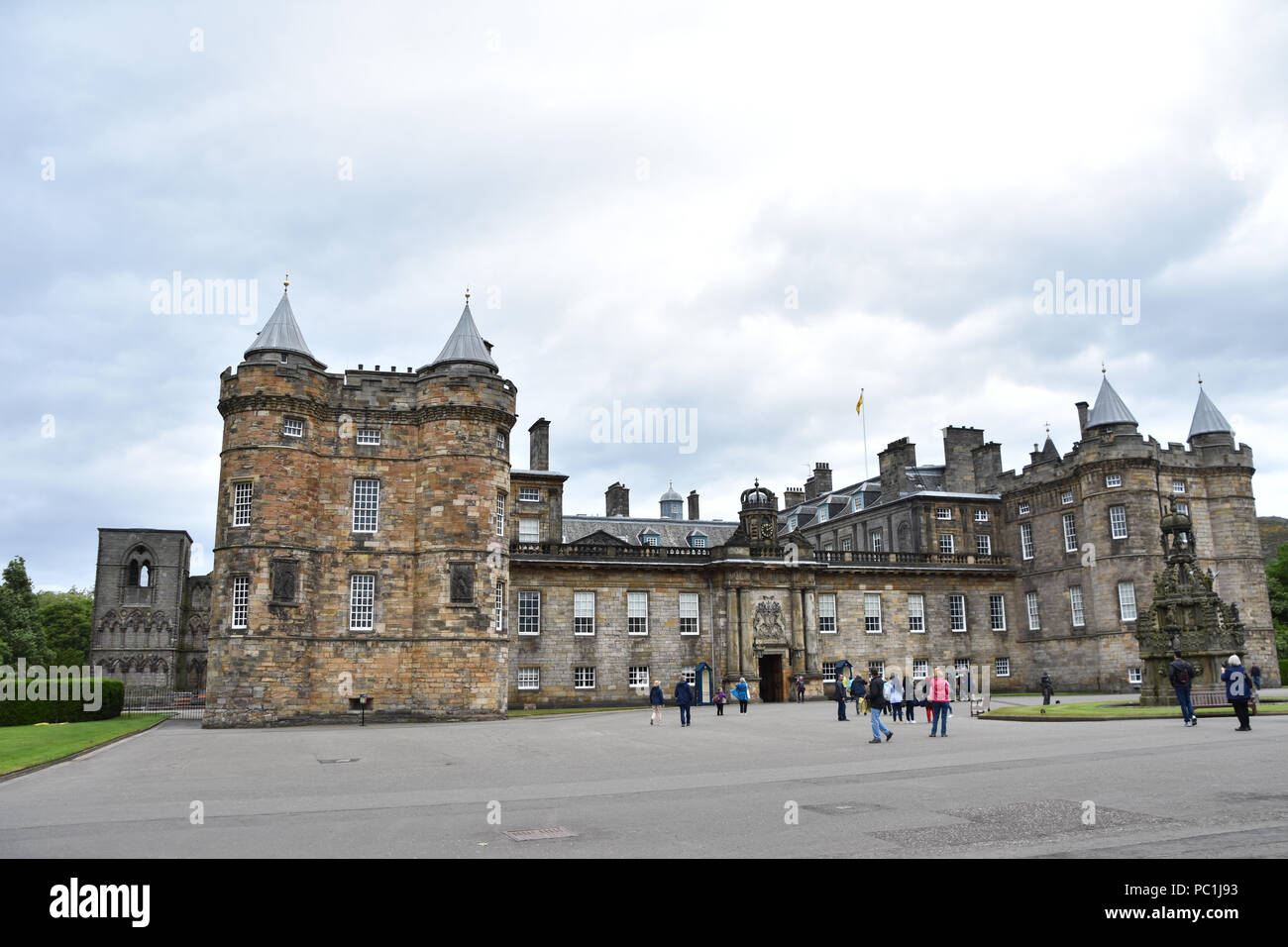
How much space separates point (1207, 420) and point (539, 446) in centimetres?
3884

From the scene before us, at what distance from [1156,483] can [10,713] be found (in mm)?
54775

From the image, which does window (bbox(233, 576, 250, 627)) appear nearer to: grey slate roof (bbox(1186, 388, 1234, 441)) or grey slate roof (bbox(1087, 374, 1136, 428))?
grey slate roof (bbox(1087, 374, 1136, 428))

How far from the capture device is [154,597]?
66812mm

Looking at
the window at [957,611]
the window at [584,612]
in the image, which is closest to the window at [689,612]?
the window at [584,612]

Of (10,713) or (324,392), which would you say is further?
(324,392)

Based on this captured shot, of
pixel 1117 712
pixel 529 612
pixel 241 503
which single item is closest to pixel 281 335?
pixel 241 503

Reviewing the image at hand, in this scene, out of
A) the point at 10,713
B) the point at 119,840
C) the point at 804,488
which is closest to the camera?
the point at 119,840

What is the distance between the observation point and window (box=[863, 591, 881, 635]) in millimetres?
51500

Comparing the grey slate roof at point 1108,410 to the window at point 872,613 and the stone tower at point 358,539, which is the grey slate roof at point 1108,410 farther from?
the stone tower at point 358,539

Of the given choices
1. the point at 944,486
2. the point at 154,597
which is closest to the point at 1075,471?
the point at 944,486

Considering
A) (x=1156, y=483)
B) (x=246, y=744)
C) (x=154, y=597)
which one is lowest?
(x=246, y=744)

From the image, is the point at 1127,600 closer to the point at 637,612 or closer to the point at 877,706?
the point at 637,612

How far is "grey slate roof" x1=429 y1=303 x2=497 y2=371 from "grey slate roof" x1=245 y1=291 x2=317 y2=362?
18.4ft
